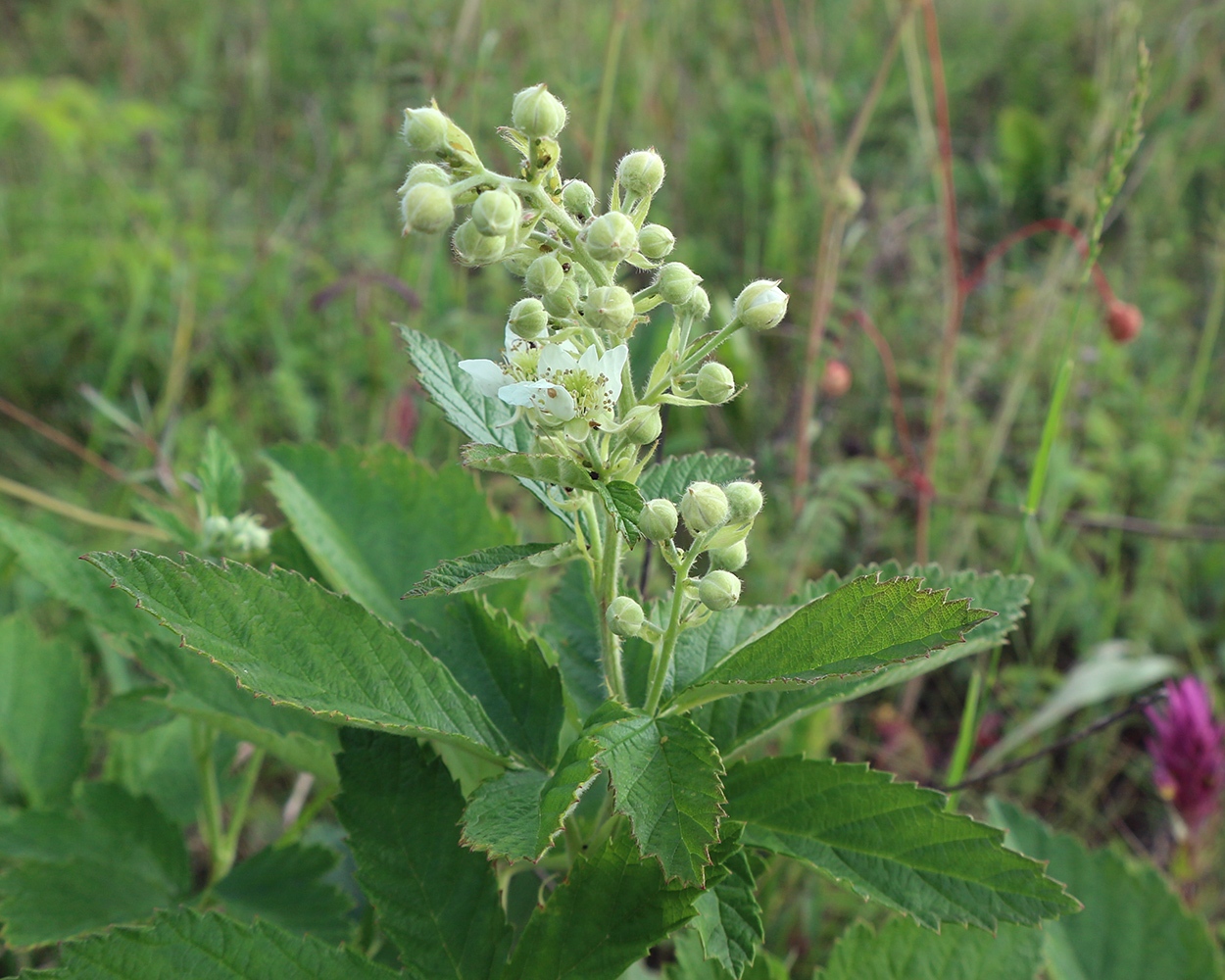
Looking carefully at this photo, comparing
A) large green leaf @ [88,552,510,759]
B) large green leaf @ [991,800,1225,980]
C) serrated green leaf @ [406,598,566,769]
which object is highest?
large green leaf @ [88,552,510,759]

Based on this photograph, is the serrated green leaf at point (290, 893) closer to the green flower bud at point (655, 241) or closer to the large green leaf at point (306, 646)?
the large green leaf at point (306, 646)

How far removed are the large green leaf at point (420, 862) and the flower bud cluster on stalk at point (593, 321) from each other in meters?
0.33

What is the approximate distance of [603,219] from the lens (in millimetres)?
961

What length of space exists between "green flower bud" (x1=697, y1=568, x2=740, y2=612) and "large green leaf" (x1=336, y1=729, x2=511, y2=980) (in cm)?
44

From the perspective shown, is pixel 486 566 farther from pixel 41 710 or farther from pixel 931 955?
pixel 41 710

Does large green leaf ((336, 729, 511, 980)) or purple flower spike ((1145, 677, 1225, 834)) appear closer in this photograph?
large green leaf ((336, 729, 511, 980))

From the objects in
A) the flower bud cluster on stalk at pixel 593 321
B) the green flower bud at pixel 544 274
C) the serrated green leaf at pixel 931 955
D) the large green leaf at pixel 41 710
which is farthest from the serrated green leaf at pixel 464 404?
the large green leaf at pixel 41 710

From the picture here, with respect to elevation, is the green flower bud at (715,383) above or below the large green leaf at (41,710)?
above

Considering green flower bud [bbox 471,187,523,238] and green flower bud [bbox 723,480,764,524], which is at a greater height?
green flower bud [bbox 471,187,523,238]

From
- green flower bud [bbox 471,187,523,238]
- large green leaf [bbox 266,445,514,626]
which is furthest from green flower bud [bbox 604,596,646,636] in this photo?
large green leaf [bbox 266,445,514,626]

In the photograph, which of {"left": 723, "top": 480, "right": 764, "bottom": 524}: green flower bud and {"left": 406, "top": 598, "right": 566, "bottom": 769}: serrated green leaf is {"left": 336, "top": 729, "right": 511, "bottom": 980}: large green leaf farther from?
{"left": 723, "top": 480, "right": 764, "bottom": 524}: green flower bud

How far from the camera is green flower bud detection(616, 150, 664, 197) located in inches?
41.8

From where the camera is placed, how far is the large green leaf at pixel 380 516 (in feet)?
5.11

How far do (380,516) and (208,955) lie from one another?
789 mm
